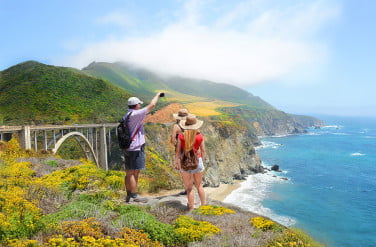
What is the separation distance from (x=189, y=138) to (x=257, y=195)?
42519 mm

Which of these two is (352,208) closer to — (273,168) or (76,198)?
(273,168)

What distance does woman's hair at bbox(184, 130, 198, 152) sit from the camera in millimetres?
5340

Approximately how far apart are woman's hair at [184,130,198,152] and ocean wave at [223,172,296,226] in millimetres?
31150

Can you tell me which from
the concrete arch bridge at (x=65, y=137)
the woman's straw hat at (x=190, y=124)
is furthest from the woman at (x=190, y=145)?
the concrete arch bridge at (x=65, y=137)

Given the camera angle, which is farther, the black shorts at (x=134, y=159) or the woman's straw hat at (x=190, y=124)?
the black shorts at (x=134, y=159)

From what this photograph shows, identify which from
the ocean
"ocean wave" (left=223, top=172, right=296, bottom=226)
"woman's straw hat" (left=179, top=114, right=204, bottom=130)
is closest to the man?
"woman's straw hat" (left=179, top=114, right=204, bottom=130)

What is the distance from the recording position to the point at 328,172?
2340 inches

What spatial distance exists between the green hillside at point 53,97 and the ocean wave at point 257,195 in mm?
28166

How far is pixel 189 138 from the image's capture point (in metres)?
5.34

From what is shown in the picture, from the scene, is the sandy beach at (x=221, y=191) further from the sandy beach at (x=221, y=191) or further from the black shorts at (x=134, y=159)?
the black shorts at (x=134, y=159)

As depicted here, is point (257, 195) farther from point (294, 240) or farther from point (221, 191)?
point (294, 240)

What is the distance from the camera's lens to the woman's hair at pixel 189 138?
534 centimetres

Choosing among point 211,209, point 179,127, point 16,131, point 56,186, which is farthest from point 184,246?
point 16,131

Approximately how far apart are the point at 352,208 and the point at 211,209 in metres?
43.0
